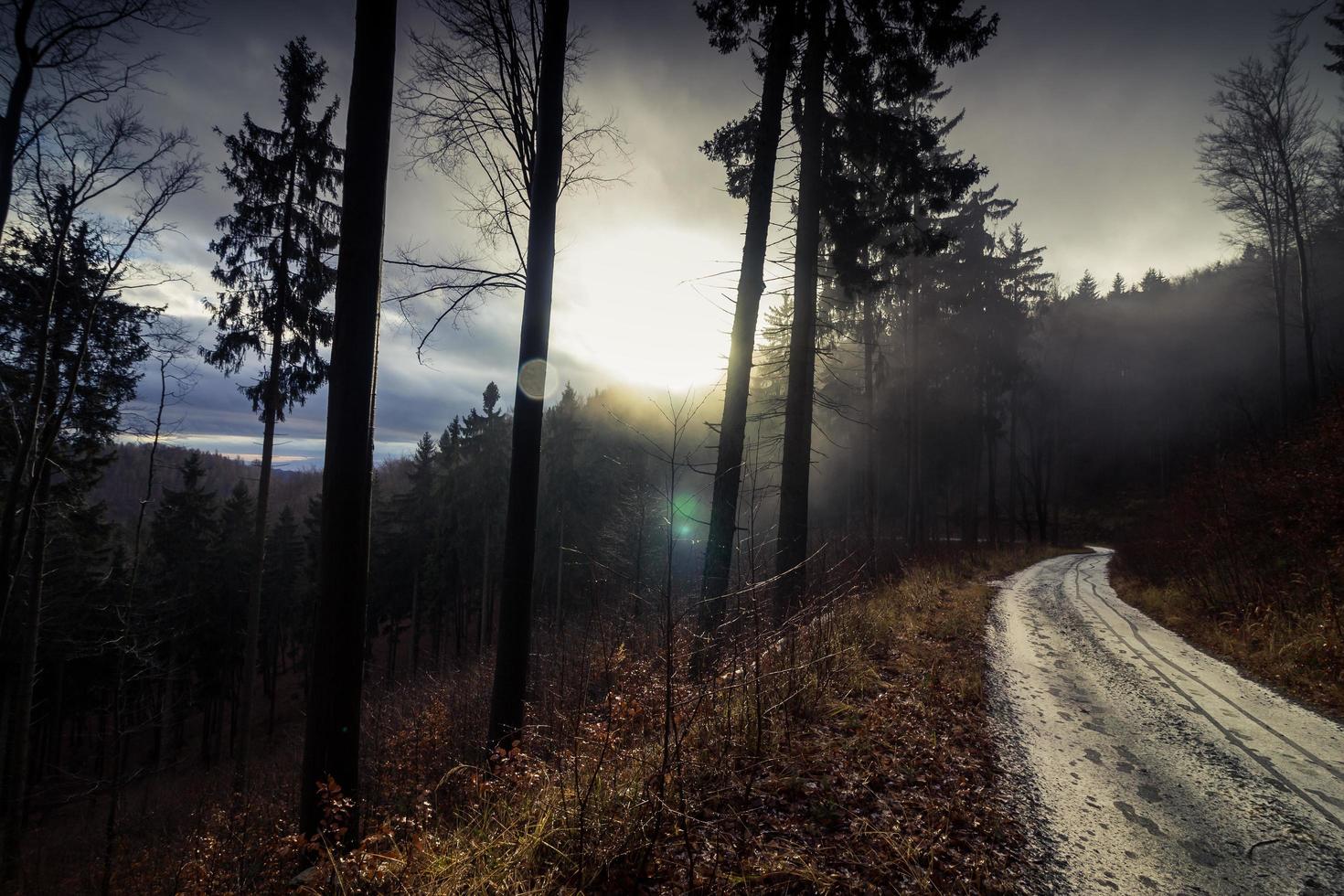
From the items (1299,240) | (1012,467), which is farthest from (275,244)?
(1012,467)

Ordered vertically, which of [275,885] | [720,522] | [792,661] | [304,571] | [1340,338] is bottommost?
[304,571]

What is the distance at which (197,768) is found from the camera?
25766 mm

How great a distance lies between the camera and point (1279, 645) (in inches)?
251

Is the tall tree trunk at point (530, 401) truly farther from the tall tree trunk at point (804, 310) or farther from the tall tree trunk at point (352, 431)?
the tall tree trunk at point (804, 310)

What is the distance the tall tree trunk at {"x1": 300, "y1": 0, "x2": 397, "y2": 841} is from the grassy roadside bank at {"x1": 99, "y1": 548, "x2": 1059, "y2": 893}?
1.62 feet

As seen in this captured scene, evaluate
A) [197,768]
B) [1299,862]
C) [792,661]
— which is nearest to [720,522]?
[792,661]

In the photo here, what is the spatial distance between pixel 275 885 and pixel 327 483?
269cm

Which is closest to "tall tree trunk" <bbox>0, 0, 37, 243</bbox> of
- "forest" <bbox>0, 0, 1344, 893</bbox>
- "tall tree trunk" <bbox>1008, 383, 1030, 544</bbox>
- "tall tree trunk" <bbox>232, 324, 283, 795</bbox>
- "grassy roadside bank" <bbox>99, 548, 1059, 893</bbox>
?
"forest" <bbox>0, 0, 1344, 893</bbox>

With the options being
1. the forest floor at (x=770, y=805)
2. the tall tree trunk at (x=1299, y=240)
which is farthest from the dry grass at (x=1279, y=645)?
the tall tree trunk at (x=1299, y=240)

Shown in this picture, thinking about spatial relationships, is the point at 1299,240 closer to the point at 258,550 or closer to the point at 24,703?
the point at 258,550

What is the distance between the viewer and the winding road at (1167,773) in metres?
2.76

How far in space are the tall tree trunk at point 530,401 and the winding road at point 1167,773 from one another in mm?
4789

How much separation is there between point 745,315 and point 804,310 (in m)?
1.98

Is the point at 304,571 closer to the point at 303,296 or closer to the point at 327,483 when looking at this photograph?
the point at 303,296
